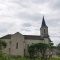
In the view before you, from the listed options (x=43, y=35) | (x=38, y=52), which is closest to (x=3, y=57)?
(x=38, y=52)

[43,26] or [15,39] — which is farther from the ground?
[43,26]

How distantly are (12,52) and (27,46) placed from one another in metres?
6.74

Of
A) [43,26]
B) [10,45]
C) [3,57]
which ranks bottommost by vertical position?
[3,57]

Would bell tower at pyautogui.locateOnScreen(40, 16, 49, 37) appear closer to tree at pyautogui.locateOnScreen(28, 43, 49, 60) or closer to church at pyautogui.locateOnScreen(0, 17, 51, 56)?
church at pyautogui.locateOnScreen(0, 17, 51, 56)

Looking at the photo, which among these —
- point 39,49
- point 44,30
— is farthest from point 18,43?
point 44,30

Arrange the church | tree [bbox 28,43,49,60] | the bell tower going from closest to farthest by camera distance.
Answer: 1. tree [bbox 28,43,49,60]
2. the church
3. the bell tower

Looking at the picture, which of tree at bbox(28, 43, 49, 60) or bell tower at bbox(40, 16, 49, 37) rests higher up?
bell tower at bbox(40, 16, 49, 37)

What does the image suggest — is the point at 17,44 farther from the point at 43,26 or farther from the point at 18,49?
the point at 43,26

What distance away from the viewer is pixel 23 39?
244ft

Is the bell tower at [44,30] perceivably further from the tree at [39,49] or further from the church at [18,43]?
the tree at [39,49]

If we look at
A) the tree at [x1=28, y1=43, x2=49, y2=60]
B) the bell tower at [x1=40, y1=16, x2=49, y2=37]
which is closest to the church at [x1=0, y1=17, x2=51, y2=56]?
the bell tower at [x1=40, y1=16, x2=49, y2=37]

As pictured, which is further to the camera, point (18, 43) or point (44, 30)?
point (44, 30)

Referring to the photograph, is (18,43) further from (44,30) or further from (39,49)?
(44,30)

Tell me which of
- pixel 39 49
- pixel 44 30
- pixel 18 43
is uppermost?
pixel 44 30
